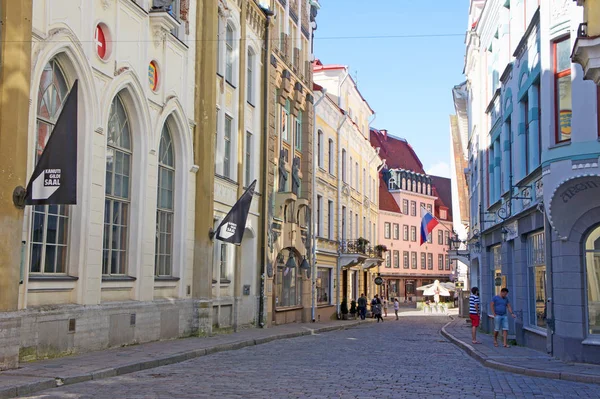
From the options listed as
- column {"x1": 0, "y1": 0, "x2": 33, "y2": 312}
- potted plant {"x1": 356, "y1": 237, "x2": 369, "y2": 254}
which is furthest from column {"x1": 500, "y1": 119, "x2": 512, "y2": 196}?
potted plant {"x1": 356, "y1": 237, "x2": 369, "y2": 254}

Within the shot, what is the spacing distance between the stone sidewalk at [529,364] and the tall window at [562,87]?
445 cm

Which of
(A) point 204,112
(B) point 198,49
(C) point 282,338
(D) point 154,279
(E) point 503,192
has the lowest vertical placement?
(C) point 282,338

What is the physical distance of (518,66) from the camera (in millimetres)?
A: 19266

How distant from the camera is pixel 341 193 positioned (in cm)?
3984

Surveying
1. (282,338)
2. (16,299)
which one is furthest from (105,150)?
(282,338)

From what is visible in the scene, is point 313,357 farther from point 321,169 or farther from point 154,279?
point 321,169

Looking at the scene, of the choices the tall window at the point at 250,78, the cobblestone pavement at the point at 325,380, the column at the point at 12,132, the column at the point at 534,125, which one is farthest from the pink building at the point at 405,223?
the column at the point at 12,132

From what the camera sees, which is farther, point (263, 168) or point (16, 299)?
point (263, 168)

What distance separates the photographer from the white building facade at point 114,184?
13.9 metres

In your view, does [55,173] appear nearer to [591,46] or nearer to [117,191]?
[117,191]

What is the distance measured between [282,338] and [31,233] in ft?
36.1

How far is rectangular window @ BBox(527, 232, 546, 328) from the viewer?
56.1 feet

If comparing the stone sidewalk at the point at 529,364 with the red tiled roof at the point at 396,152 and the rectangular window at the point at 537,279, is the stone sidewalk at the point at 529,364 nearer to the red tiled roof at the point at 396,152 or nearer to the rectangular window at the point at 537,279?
the rectangular window at the point at 537,279

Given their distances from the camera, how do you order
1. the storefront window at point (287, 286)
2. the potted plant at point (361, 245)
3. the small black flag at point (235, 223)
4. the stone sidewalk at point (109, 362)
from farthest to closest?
1. the potted plant at point (361, 245)
2. the storefront window at point (287, 286)
3. the small black flag at point (235, 223)
4. the stone sidewalk at point (109, 362)
